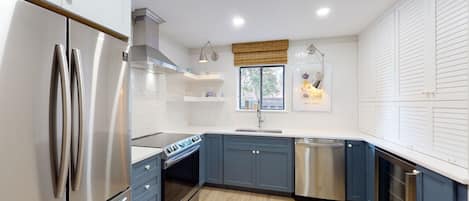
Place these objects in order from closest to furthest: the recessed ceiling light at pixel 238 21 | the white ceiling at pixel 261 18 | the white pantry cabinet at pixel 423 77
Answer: the white pantry cabinet at pixel 423 77, the white ceiling at pixel 261 18, the recessed ceiling light at pixel 238 21

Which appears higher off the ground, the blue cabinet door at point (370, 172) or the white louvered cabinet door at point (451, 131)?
the white louvered cabinet door at point (451, 131)

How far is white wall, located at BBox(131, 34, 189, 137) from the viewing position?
270 cm

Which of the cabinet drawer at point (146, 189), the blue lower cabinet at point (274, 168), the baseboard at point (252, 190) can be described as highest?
the cabinet drawer at point (146, 189)

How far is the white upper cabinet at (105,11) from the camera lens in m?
0.97

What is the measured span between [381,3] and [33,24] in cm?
282

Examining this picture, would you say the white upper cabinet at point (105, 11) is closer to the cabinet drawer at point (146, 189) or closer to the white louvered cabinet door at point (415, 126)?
the cabinet drawer at point (146, 189)

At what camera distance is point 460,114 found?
4.83 feet

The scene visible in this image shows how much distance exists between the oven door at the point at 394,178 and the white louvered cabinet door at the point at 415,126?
0.20m

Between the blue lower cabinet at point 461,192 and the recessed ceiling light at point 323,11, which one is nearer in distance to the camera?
the blue lower cabinet at point 461,192

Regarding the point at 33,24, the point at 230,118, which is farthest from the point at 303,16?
the point at 33,24

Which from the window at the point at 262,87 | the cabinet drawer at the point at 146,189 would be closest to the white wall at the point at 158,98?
the cabinet drawer at the point at 146,189

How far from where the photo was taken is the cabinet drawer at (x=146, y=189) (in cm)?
164

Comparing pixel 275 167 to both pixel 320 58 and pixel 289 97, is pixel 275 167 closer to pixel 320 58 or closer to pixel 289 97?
pixel 289 97

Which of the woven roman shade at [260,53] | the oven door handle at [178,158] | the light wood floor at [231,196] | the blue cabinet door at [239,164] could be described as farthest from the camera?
the woven roman shade at [260,53]
